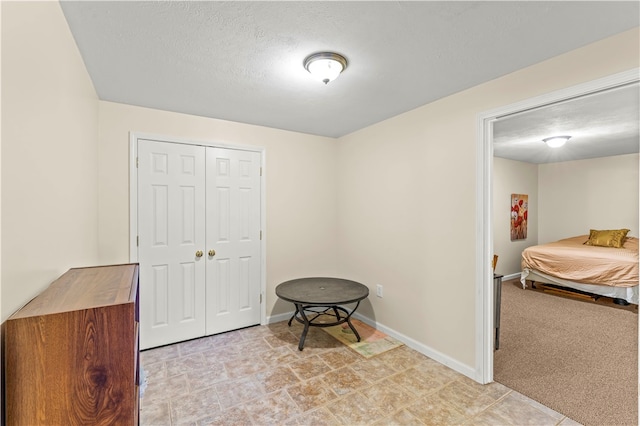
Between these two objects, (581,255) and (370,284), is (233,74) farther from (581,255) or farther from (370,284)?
(581,255)

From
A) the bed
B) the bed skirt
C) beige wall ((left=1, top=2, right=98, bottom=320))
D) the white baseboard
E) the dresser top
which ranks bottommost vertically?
the white baseboard

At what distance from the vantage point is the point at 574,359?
2.78 meters

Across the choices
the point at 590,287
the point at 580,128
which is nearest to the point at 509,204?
the point at 590,287

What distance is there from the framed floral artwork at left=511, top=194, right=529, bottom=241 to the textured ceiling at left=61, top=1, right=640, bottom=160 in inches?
178

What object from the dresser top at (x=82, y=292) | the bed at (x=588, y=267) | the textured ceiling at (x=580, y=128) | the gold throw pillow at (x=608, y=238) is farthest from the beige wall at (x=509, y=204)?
the dresser top at (x=82, y=292)

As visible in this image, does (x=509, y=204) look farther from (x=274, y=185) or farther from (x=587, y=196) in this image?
(x=274, y=185)

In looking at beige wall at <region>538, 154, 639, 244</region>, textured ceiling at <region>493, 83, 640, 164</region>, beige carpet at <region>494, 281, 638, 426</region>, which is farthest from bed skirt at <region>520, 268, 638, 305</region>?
textured ceiling at <region>493, 83, 640, 164</region>

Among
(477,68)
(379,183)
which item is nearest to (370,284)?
(379,183)

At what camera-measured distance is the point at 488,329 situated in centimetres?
234

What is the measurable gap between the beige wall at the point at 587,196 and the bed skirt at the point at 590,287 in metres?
1.71

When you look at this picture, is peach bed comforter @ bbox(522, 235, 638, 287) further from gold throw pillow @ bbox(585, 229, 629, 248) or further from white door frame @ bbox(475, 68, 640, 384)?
white door frame @ bbox(475, 68, 640, 384)

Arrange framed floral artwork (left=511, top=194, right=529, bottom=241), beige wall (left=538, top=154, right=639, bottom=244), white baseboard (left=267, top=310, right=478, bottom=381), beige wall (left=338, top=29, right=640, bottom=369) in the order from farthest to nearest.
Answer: framed floral artwork (left=511, top=194, right=529, bottom=241), beige wall (left=538, top=154, right=639, bottom=244), white baseboard (left=267, top=310, right=478, bottom=381), beige wall (left=338, top=29, right=640, bottom=369)

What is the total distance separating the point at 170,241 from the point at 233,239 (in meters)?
0.64

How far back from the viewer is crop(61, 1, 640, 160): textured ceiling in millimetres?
1479
